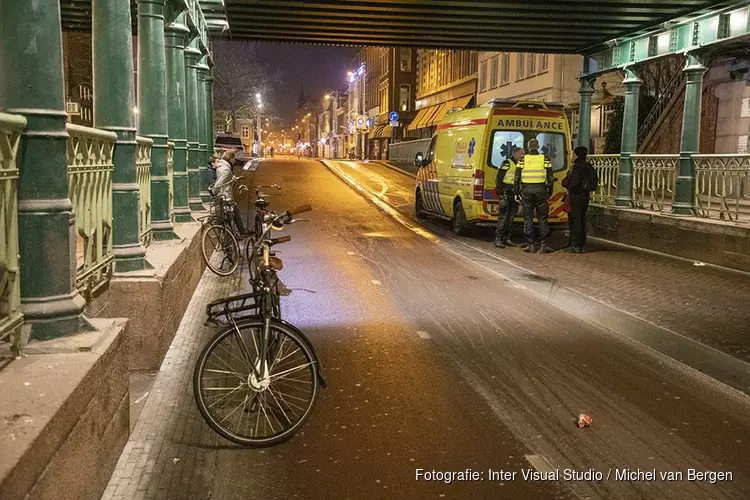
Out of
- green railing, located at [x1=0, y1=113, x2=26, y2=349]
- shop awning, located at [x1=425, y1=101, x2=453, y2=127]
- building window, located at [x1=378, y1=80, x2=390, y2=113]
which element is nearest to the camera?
green railing, located at [x1=0, y1=113, x2=26, y2=349]

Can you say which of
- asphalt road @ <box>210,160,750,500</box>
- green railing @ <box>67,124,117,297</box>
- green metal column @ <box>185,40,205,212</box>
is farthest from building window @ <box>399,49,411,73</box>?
green railing @ <box>67,124,117,297</box>

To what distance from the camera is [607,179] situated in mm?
16094

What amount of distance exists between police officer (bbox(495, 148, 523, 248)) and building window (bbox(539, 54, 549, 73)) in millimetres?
21052

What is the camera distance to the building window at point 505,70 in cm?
3934

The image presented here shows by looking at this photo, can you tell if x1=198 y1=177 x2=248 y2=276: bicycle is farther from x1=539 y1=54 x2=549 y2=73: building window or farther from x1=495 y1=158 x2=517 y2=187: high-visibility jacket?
x1=539 y1=54 x2=549 y2=73: building window

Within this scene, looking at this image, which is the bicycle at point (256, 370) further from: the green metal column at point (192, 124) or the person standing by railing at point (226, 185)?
the green metal column at point (192, 124)

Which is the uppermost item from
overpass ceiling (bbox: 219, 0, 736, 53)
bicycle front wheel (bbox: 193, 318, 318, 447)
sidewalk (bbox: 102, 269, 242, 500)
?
overpass ceiling (bbox: 219, 0, 736, 53)

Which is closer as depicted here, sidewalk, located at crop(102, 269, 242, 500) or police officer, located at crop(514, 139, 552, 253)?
sidewalk, located at crop(102, 269, 242, 500)

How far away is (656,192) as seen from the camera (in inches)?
558

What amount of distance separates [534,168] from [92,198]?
9343 mm

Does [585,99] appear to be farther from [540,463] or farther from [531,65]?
[531,65]

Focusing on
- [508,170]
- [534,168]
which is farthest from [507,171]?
[534,168]

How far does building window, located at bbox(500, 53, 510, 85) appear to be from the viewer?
39344mm

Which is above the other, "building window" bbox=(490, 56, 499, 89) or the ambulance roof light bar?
Answer: "building window" bbox=(490, 56, 499, 89)
